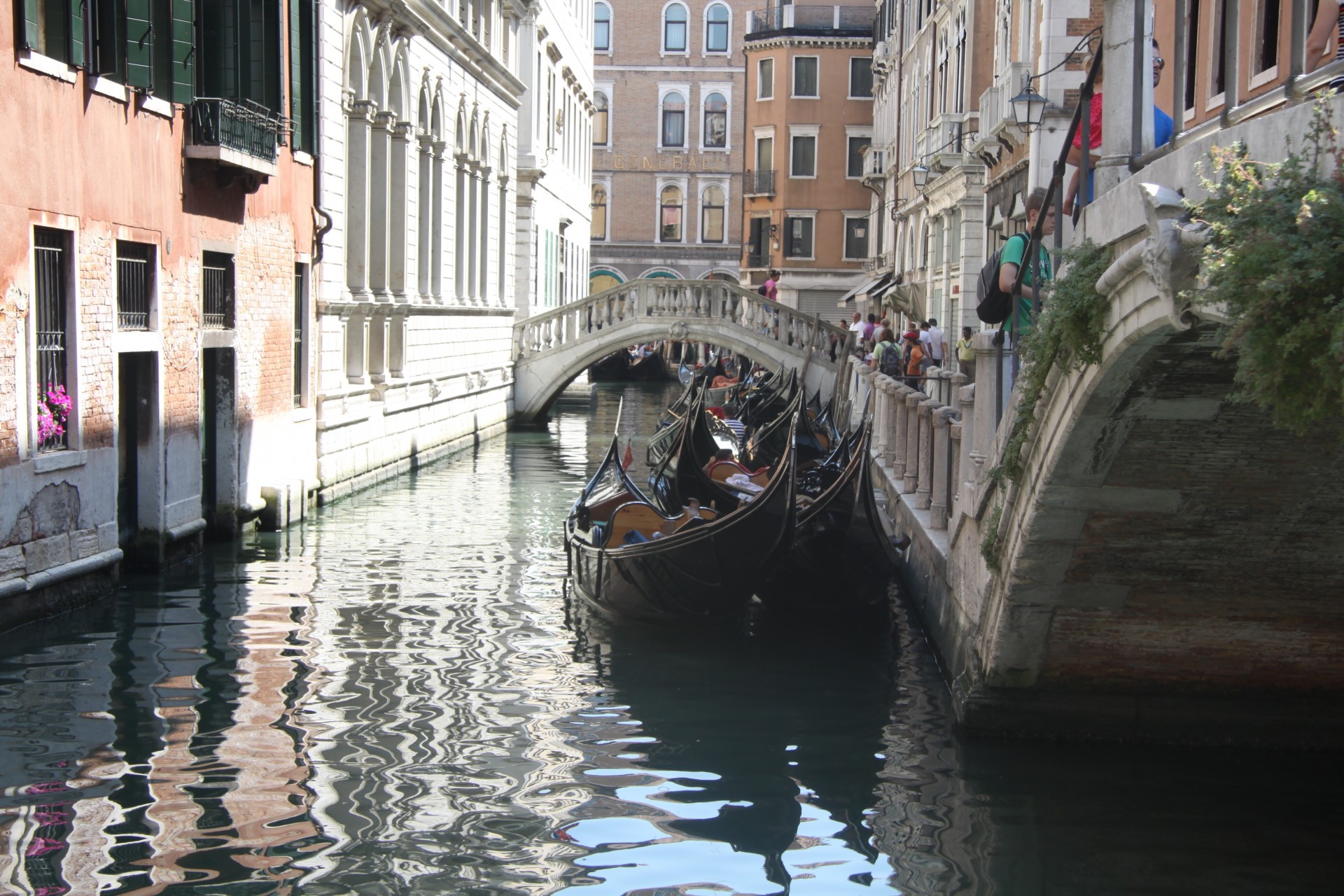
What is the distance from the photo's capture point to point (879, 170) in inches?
1046

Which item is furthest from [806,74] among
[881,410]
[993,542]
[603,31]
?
[993,542]

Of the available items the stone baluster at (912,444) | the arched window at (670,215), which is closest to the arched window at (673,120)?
the arched window at (670,215)

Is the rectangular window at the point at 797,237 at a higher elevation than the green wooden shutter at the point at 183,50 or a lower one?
higher

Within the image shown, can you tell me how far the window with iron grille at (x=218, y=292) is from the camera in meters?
8.69

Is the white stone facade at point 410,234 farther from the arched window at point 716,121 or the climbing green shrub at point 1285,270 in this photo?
the arched window at point 716,121

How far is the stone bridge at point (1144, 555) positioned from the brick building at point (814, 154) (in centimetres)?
2532

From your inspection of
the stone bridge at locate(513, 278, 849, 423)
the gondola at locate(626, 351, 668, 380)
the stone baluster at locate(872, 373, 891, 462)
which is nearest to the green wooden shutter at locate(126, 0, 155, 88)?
the stone baluster at locate(872, 373, 891, 462)

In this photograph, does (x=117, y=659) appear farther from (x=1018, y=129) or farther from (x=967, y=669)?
(x=1018, y=129)

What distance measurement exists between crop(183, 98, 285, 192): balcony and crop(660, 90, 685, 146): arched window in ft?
89.4

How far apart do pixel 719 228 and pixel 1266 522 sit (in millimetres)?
31839

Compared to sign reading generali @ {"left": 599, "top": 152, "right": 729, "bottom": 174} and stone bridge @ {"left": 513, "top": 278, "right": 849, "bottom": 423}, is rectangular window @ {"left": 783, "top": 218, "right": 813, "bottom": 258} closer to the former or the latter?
sign reading generali @ {"left": 599, "top": 152, "right": 729, "bottom": 174}

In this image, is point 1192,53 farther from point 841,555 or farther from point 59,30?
point 59,30

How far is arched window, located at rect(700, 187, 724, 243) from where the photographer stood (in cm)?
3603

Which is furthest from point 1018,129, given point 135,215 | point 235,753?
point 235,753
